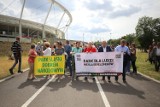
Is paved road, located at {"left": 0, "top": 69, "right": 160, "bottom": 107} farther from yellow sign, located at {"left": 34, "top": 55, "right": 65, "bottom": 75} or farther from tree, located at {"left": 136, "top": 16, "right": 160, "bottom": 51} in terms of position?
tree, located at {"left": 136, "top": 16, "right": 160, "bottom": 51}

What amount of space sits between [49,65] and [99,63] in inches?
107

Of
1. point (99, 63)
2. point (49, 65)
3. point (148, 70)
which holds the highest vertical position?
point (99, 63)

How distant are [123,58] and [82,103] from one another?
538 centimetres

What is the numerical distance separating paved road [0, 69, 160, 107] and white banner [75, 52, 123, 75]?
1828 mm

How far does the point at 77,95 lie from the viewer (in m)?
8.46

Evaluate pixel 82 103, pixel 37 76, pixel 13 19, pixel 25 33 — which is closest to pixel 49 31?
pixel 25 33

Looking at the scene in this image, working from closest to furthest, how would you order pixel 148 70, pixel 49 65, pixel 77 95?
pixel 77 95 < pixel 49 65 < pixel 148 70

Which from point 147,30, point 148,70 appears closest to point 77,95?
point 148,70

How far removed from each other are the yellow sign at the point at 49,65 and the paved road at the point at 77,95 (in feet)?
6.75

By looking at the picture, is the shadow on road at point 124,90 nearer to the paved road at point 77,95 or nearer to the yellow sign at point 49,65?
the paved road at point 77,95

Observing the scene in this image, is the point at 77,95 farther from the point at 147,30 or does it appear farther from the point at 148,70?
the point at 147,30

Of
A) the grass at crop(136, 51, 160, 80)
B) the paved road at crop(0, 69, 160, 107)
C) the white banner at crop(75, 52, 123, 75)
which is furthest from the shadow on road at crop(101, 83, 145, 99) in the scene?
the grass at crop(136, 51, 160, 80)

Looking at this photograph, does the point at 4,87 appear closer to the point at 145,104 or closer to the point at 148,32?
the point at 145,104

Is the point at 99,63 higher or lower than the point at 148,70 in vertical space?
higher
